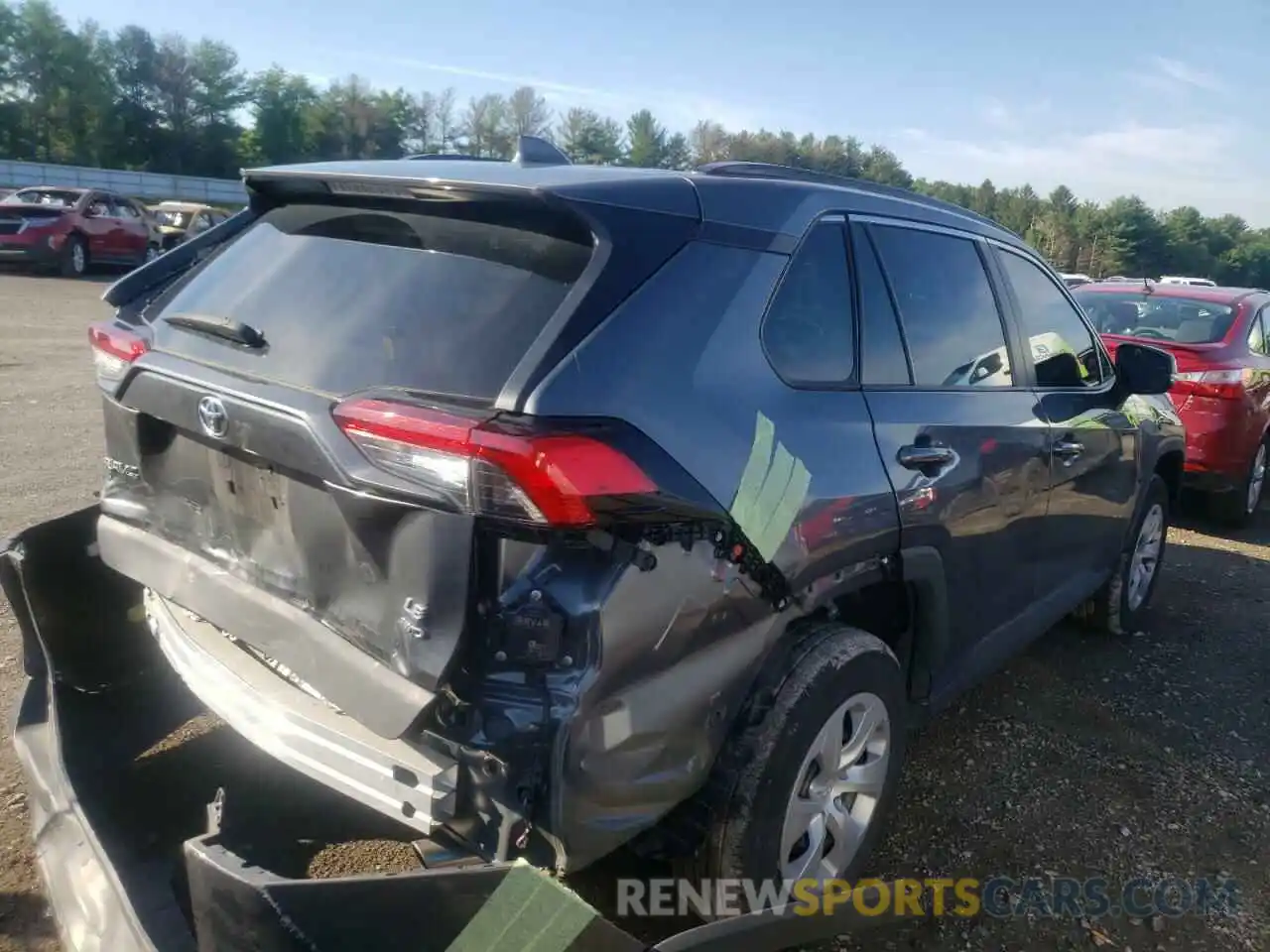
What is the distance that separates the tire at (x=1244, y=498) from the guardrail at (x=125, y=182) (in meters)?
44.4

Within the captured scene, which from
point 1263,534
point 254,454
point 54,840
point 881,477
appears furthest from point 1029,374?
point 1263,534

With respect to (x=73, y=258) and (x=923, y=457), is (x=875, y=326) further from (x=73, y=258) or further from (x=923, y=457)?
(x=73, y=258)

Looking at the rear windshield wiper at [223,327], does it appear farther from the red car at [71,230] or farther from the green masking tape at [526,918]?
the red car at [71,230]

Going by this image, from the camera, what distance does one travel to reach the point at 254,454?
2.25 metres

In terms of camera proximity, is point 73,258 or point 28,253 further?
point 73,258

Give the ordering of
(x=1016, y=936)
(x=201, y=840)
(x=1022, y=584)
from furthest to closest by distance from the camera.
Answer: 1. (x=1022, y=584)
2. (x=1016, y=936)
3. (x=201, y=840)

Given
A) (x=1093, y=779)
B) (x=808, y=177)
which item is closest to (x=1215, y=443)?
(x=1093, y=779)

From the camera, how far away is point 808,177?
2.99 meters

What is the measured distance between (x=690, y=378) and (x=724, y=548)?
1.23 feet

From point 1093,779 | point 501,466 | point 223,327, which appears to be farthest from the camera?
point 1093,779

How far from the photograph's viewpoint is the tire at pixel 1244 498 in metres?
7.04

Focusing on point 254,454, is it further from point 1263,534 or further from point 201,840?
point 1263,534

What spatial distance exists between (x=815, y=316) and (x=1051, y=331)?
1.77 metres

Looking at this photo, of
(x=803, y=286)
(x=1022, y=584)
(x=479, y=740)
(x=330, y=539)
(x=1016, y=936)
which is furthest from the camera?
(x=1022, y=584)
